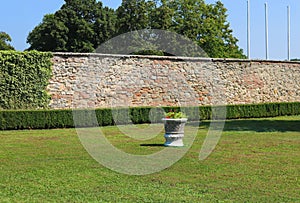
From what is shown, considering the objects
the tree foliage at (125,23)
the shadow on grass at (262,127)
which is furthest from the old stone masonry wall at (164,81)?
the tree foliage at (125,23)

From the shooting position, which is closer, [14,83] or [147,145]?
[147,145]

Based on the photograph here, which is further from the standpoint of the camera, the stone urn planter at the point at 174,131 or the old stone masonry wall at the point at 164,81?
the old stone masonry wall at the point at 164,81

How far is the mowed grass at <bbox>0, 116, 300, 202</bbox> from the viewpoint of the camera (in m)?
5.81

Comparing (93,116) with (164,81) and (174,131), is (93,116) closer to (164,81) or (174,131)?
(164,81)

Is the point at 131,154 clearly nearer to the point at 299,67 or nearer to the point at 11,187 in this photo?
the point at 11,187

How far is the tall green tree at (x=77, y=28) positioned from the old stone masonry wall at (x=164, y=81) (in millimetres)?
17552

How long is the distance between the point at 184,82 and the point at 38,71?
7040mm

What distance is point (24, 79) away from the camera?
58.2 feet

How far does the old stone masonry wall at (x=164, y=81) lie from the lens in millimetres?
18672

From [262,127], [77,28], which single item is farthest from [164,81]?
[77,28]

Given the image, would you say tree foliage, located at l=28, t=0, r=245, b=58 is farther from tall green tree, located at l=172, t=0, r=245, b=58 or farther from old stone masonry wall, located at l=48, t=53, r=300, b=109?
old stone masonry wall, located at l=48, t=53, r=300, b=109

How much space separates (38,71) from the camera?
18.0 m

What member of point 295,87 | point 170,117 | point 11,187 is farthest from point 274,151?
point 295,87

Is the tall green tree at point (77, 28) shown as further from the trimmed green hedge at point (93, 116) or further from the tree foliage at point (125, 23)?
the trimmed green hedge at point (93, 116)
